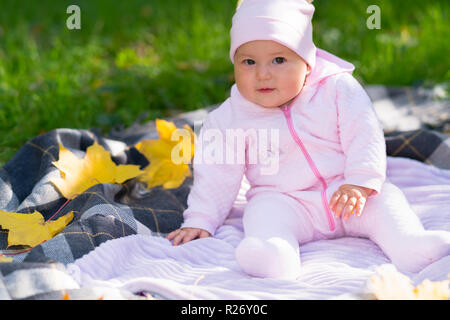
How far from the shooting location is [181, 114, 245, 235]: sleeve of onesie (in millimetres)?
1883

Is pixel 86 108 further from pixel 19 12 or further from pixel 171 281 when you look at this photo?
pixel 19 12

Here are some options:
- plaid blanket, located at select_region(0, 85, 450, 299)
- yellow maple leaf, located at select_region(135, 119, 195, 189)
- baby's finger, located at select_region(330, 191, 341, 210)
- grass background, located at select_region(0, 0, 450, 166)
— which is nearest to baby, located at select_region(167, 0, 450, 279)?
baby's finger, located at select_region(330, 191, 341, 210)

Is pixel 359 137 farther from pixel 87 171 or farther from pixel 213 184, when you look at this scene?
pixel 87 171

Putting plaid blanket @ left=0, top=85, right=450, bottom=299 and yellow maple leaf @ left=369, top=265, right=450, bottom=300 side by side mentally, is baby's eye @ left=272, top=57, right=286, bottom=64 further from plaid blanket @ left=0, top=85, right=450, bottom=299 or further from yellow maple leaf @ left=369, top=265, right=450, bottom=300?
yellow maple leaf @ left=369, top=265, right=450, bottom=300

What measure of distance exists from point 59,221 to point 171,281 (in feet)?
1.77

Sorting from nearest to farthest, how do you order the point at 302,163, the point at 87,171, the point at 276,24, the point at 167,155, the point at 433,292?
the point at 433,292 → the point at 276,24 → the point at 302,163 → the point at 87,171 → the point at 167,155

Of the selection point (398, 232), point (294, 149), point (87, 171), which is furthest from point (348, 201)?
point (87, 171)

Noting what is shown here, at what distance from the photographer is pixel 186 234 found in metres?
1.83

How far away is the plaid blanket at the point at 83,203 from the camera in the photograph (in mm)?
1378

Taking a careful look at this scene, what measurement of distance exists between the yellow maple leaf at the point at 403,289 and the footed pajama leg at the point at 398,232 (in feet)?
0.78

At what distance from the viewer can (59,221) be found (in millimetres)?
1804

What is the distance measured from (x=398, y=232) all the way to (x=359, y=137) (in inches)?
13.5

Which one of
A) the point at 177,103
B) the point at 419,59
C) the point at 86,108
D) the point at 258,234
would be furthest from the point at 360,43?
the point at 258,234
